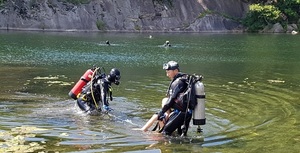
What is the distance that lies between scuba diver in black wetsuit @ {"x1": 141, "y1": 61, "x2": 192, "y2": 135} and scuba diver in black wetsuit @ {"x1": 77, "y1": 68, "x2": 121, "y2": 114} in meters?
2.47

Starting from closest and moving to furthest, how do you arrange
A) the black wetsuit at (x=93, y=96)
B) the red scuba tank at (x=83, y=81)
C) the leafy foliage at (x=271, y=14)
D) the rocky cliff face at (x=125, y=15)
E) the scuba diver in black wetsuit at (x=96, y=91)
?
the scuba diver in black wetsuit at (x=96, y=91)
the black wetsuit at (x=93, y=96)
the red scuba tank at (x=83, y=81)
the rocky cliff face at (x=125, y=15)
the leafy foliage at (x=271, y=14)

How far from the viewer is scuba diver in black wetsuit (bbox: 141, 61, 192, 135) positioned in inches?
414

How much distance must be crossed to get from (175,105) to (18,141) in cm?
355

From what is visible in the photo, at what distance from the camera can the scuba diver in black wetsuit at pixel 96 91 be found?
1317 cm

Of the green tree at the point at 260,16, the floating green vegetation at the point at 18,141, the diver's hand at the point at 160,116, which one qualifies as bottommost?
the floating green vegetation at the point at 18,141

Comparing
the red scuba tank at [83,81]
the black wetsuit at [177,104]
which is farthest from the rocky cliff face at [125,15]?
the black wetsuit at [177,104]

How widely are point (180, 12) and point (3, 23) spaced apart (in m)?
32.4

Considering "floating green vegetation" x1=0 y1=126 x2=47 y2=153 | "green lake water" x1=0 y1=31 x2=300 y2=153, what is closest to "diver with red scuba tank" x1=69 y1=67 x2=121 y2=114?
"green lake water" x1=0 y1=31 x2=300 y2=153

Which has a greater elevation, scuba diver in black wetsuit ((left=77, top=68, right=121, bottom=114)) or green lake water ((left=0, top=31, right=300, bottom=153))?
scuba diver in black wetsuit ((left=77, top=68, right=121, bottom=114))

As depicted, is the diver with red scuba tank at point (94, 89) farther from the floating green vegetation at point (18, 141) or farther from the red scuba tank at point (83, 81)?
the floating green vegetation at point (18, 141)

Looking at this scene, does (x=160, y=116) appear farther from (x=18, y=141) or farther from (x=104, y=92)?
(x=18, y=141)

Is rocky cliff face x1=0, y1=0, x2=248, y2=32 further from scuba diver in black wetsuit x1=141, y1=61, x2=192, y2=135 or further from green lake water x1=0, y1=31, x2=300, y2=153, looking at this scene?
scuba diver in black wetsuit x1=141, y1=61, x2=192, y2=135

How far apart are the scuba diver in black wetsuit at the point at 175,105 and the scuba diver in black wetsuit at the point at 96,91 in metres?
2.47

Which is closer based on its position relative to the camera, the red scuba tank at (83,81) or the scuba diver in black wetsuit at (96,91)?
the scuba diver in black wetsuit at (96,91)
